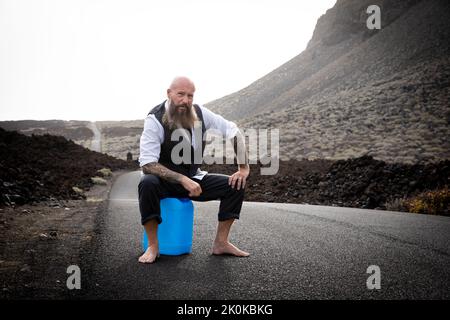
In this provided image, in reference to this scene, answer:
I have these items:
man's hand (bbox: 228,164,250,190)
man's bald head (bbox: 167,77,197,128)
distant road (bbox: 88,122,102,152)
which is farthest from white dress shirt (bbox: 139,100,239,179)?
distant road (bbox: 88,122,102,152)

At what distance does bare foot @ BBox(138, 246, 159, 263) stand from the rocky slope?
943 inches

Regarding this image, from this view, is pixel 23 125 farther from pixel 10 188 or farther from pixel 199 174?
pixel 199 174

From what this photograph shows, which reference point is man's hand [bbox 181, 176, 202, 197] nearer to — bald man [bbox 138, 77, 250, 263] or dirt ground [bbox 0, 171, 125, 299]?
bald man [bbox 138, 77, 250, 263]

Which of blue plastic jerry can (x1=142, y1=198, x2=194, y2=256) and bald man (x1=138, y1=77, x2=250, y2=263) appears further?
blue plastic jerry can (x1=142, y1=198, x2=194, y2=256)

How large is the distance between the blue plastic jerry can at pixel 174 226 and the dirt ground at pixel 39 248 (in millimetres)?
850

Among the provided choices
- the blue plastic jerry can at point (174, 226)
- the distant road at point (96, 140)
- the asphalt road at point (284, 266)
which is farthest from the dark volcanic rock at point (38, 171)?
the distant road at point (96, 140)

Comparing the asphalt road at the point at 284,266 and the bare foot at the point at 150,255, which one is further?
the bare foot at the point at 150,255

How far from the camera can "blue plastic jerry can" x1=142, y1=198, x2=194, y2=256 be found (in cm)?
407

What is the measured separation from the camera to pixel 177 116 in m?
4.12

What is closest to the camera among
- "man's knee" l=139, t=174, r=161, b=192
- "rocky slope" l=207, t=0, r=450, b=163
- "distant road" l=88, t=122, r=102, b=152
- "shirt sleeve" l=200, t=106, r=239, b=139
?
"man's knee" l=139, t=174, r=161, b=192

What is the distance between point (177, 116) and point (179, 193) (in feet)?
→ 2.61

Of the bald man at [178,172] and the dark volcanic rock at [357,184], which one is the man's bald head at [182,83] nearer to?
the bald man at [178,172]

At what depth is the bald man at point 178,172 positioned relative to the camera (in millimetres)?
3885

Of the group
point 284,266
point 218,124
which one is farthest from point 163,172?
point 284,266
